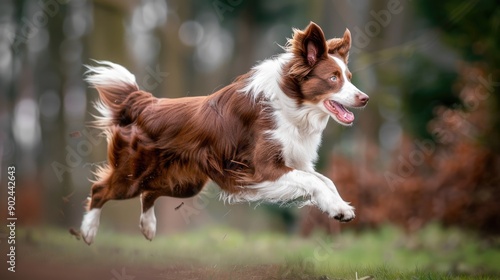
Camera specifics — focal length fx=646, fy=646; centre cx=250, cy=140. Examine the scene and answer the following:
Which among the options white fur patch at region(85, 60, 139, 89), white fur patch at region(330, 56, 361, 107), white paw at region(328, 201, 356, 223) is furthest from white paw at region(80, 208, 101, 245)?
white fur patch at region(330, 56, 361, 107)

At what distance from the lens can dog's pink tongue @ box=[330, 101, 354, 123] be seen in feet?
13.9

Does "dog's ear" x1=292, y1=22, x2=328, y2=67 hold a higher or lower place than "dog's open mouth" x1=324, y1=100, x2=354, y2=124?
higher

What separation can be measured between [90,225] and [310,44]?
7.36 feet

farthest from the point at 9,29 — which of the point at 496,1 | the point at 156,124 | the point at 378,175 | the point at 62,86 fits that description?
the point at 496,1

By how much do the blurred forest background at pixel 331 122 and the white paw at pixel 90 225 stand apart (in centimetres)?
178

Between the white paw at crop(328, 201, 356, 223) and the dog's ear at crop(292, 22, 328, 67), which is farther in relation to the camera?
the dog's ear at crop(292, 22, 328, 67)

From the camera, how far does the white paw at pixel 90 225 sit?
502cm

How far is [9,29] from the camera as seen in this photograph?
735 centimetres

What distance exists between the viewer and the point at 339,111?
427 cm

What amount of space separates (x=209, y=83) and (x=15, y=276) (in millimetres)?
Answer: 4578

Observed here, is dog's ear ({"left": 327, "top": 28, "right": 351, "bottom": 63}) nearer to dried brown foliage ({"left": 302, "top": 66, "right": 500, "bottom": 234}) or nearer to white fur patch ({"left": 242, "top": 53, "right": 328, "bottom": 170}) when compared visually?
white fur patch ({"left": 242, "top": 53, "right": 328, "bottom": 170})

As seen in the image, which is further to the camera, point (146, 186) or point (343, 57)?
point (146, 186)

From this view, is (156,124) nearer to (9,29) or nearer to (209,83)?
(9,29)

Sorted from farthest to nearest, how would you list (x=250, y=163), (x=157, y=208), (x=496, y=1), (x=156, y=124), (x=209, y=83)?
1. (x=209, y=83)
2. (x=496, y=1)
3. (x=157, y=208)
4. (x=156, y=124)
5. (x=250, y=163)
